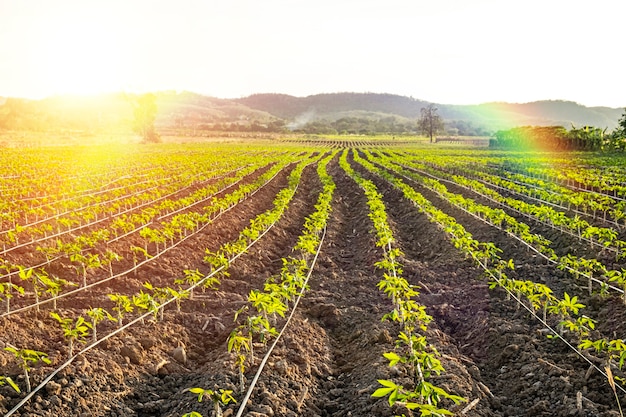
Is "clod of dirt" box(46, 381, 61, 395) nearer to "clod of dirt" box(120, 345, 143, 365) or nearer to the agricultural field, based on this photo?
the agricultural field

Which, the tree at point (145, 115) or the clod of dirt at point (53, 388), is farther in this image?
the tree at point (145, 115)

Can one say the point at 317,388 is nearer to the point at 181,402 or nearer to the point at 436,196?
the point at 181,402

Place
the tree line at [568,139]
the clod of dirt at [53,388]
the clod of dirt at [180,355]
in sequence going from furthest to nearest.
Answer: the tree line at [568,139] → the clod of dirt at [180,355] → the clod of dirt at [53,388]

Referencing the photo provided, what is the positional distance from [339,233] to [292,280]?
18.7ft

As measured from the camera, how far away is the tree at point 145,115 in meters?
67.0

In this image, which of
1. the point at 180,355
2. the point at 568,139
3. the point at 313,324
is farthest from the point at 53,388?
the point at 568,139

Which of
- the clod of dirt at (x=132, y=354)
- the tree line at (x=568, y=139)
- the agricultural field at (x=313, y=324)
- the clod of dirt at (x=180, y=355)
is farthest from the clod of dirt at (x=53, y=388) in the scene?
the tree line at (x=568, y=139)

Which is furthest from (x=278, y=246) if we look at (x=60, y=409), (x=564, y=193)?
(x=564, y=193)

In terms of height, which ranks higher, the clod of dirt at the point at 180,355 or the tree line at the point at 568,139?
the tree line at the point at 568,139

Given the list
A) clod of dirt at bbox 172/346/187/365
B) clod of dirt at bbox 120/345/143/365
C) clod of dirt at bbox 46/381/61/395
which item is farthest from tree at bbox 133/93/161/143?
clod of dirt at bbox 46/381/61/395

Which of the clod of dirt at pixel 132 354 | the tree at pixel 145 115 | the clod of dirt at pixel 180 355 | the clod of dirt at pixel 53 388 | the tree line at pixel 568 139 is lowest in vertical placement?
the clod of dirt at pixel 180 355

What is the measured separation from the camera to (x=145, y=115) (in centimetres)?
6888

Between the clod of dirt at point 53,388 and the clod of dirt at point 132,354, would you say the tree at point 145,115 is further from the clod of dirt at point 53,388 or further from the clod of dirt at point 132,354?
the clod of dirt at point 53,388

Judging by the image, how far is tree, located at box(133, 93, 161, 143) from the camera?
220 feet
